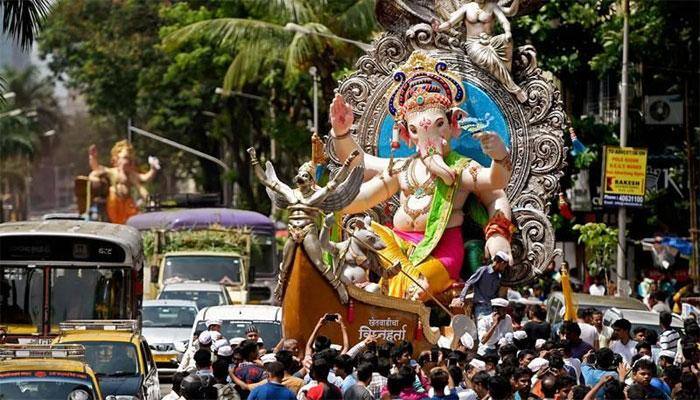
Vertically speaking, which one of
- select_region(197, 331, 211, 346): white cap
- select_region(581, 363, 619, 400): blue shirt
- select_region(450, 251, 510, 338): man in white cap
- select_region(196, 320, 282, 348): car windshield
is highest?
select_region(450, 251, 510, 338): man in white cap

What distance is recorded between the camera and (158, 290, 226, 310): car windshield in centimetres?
2992

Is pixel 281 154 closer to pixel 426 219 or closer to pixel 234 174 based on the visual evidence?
pixel 234 174

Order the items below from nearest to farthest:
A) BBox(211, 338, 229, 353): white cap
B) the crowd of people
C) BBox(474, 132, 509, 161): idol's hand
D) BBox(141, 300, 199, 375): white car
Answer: the crowd of people
BBox(211, 338, 229, 353): white cap
BBox(474, 132, 509, 161): idol's hand
BBox(141, 300, 199, 375): white car

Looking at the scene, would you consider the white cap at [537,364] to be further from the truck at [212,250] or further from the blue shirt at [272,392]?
the truck at [212,250]

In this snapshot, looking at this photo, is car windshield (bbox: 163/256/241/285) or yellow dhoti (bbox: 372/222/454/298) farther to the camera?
car windshield (bbox: 163/256/241/285)

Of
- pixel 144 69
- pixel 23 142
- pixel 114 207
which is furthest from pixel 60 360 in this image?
pixel 23 142

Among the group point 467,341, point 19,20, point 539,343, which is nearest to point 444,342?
point 467,341

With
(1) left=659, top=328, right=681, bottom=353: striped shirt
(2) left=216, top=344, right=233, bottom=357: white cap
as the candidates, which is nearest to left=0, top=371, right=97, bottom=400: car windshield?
(2) left=216, top=344, right=233, bottom=357: white cap

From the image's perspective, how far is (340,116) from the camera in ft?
78.0

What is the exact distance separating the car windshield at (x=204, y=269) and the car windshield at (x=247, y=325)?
13.2m

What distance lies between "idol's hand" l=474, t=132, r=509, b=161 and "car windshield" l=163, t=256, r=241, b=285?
13.0 metres

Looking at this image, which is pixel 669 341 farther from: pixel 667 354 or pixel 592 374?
pixel 592 374

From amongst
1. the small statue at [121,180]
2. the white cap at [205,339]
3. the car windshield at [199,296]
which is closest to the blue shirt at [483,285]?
the white cap at [205,339]

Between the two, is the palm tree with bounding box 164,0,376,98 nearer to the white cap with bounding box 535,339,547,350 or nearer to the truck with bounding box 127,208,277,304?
the truck with bounding box 127,208,277,304
